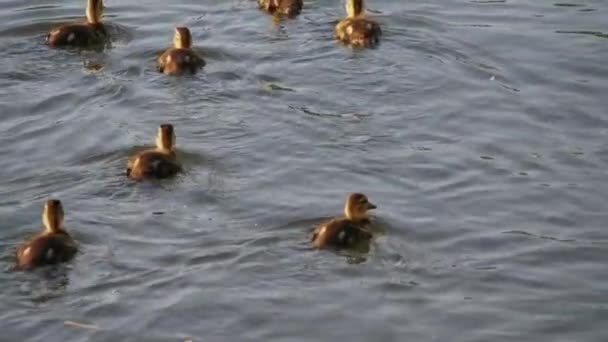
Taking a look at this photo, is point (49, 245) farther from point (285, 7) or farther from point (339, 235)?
point (285, 7)

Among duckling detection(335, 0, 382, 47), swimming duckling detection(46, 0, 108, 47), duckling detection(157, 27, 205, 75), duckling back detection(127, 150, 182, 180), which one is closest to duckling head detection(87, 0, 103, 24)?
swimming duckling detection(46, 0, 108, 47)

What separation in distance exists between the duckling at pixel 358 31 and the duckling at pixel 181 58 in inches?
49.2

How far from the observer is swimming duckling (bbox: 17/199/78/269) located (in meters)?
9.98

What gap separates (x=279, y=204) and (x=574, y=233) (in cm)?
195

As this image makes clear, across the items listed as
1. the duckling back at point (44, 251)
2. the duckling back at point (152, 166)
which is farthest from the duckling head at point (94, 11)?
the duckling back at point (44, 251)

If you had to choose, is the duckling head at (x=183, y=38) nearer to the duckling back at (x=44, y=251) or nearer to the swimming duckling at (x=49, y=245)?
the swimming duckling at (x=49, y=245)

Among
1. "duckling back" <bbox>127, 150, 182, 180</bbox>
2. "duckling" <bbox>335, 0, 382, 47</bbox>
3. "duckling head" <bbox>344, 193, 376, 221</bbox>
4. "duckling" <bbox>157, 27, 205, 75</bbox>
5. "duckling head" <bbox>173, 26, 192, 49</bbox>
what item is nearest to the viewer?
"duckling head" <bbox>344, 193, 376, 221</bbox>

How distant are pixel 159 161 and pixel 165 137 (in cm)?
26

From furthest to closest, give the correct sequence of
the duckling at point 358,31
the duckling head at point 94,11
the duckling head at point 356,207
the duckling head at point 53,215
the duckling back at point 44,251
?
the duckling head at point 94,11
the duckling at point 358,31
the duckling head at point 356,207
the duckling head at point 53,215
the duckling back at point 44,251

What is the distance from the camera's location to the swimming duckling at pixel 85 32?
1417 centimetres

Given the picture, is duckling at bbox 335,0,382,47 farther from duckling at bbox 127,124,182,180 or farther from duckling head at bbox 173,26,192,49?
duckling at bbox 127,124,182,180

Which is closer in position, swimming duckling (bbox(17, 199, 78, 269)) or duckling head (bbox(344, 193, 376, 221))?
swimming duckling (bbox(17, 199, 78, 269))

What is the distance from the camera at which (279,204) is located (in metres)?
11.0

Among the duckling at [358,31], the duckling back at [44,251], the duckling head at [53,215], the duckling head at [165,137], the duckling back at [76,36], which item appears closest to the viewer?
the duckling back at [44,251]
